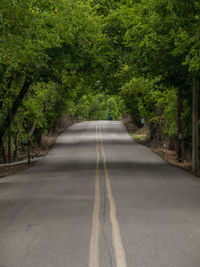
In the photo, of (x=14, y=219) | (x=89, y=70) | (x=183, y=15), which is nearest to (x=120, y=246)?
(x=14, y=219)

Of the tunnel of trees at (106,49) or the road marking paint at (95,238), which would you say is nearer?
the road marking paint at (95,238)

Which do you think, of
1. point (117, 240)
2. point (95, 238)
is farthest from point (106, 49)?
point (117, 240)

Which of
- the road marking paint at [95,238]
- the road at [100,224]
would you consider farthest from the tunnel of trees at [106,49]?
the road marking paint at [95,238]

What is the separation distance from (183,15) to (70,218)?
9.79 metres

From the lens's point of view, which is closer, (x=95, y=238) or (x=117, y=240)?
(x=117, y=240)

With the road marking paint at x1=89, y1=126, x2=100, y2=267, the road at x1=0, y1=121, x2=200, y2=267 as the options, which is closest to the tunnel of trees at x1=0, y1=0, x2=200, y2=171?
the road at x1=0, y1=121, x2=200, y2=267

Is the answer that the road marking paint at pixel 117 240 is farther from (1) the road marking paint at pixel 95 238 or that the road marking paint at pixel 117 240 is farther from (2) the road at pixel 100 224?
(1) the road marking paint at pixel 95 238

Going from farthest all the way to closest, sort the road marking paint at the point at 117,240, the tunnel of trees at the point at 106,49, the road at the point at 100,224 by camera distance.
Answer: the tunnel of trees at the point at 106,49 < the road at the point at 100,224 < the road marking paint at the point at 117,240

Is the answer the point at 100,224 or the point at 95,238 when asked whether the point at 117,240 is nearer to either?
the point at 95,238

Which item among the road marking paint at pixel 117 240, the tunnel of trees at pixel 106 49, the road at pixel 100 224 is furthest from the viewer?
the tunnel of trees at pixel 106 49

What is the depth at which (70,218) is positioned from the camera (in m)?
8.88

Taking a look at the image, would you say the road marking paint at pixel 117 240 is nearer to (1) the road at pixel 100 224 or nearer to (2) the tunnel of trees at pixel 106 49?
(1) the road at pixel 100 224

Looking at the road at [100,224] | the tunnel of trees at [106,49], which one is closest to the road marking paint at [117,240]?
the road at [100,224]

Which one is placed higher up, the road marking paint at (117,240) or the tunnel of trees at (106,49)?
the tunnel of trees at (106,49)
